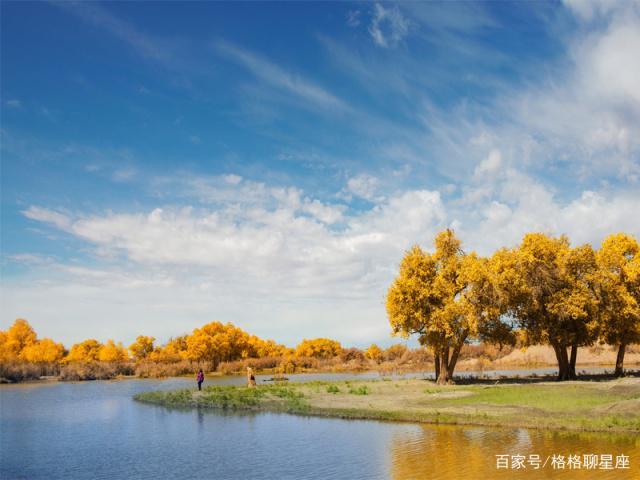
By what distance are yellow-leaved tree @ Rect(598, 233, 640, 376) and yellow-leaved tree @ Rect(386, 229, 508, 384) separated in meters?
10.3

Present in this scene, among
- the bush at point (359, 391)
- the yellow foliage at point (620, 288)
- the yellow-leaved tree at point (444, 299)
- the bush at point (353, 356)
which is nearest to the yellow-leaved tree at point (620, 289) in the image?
the yellow foliage at point (620, 288)

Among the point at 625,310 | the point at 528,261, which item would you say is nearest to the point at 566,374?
the point at 625,310

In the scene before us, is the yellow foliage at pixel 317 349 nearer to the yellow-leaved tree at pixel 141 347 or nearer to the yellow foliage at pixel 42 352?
the yellow-leaved tree at pixel 141 347

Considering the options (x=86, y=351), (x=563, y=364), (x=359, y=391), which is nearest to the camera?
(x=359, y=391)

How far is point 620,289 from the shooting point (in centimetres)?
4803

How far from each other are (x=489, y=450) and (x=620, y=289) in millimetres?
32566

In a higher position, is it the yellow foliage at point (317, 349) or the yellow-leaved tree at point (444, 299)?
the yellow-leaved tree at point (444, 299)

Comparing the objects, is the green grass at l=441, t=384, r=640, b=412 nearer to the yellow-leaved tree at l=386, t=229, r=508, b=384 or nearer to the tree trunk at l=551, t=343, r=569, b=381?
the yellow-leaved tree at l=386, t=229, r=508, b=384

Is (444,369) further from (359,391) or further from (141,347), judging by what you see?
(141,347)

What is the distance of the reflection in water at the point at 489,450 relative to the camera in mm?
18703

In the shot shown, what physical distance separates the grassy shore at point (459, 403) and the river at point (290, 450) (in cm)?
163

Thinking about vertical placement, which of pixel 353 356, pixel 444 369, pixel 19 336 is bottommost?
pixel 353 356

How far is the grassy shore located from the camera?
27828mm

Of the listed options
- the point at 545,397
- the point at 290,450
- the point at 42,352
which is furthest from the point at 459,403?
the point at 42,352
